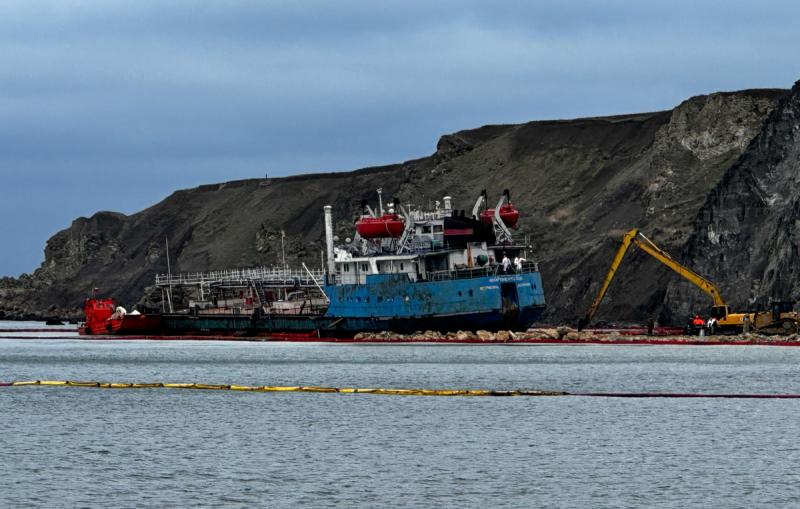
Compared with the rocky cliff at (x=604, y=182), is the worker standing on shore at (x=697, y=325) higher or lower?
lower

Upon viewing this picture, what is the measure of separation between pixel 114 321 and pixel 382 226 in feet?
128

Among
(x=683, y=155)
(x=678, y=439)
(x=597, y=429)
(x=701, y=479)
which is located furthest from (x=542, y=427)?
(x=683, y=155)

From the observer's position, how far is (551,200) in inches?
6388

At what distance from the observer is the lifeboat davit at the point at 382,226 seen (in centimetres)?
9831

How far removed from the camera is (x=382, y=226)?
98812 millimetres

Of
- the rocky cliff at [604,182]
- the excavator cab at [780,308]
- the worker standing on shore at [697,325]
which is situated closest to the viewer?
the excavator cab at [780,308]

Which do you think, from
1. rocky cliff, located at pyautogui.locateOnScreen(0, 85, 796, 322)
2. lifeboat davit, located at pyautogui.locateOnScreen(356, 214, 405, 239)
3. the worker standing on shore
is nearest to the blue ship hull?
lifeboat davit, located at pyautogui.locateOnScreen(356, 214, 405, 239)

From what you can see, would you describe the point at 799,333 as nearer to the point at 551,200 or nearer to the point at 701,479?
the point at 701,479

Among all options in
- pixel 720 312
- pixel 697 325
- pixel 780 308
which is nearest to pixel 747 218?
pixel 697 325

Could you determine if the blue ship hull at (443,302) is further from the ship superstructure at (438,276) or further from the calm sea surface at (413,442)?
the calm sea surface at (413,442)

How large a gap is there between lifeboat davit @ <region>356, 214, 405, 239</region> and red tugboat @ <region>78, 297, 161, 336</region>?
31.1m

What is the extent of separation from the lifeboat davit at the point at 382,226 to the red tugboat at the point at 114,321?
3112 cm

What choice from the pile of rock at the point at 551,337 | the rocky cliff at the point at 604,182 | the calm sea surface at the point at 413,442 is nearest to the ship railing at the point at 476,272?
Result: the pile of rock at the point at 551,337

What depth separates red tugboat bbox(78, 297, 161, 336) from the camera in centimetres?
12475
